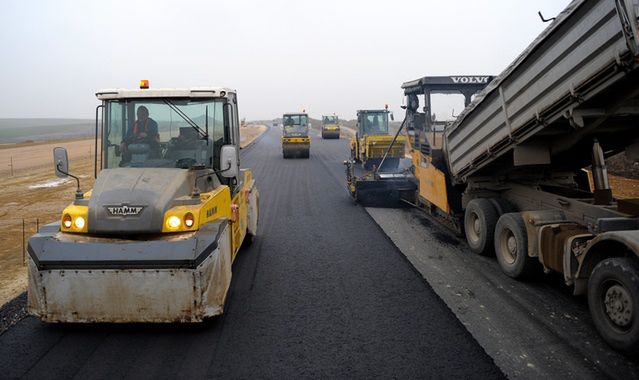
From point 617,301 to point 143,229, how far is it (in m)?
4.38

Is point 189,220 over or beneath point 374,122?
beneath

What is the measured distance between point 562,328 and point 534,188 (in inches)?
95.7

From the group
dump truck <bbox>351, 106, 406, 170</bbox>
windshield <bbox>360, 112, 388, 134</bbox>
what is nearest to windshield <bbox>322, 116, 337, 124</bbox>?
dump truck <bbox>351, 106, 406, 170</bbox>

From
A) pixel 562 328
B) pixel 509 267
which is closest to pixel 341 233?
pixel 509 267

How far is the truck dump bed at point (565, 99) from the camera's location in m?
4.05

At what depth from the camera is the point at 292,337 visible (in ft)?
14.8

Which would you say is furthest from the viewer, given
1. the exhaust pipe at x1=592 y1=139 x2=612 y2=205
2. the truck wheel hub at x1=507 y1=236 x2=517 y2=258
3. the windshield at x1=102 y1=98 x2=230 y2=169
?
the truck wheel hub at x1=507 y1=236 x2=517 y2=258

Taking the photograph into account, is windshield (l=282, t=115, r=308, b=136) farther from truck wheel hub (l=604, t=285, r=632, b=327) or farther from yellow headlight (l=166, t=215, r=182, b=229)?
truck wheel hub (l=604, t=285, r=632, b=327)

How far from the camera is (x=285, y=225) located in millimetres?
9477

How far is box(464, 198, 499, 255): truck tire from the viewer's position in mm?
6949

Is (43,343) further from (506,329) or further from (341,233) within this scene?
(341,233)

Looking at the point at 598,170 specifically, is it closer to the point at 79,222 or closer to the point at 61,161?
the point at 79,222

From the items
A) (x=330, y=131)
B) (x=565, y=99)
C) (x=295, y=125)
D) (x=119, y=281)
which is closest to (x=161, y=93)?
(x=119, y=281)

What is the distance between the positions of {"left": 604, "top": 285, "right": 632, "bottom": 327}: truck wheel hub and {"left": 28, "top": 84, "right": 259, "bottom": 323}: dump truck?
358cm
